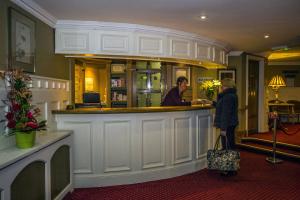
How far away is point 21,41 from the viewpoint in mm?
2846

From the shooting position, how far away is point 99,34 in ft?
13.4

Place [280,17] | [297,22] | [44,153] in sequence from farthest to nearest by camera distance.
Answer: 1. [297,22]
2. [280,17]
3. [44,153]

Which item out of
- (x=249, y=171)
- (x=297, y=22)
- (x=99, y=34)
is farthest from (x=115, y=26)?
(x=249, y=171)

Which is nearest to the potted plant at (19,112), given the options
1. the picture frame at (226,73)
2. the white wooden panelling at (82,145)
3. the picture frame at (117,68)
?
the white wooden panelling at (82,145)

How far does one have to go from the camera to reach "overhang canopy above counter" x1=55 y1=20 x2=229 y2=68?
400 cm

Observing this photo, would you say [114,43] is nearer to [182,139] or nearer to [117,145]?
[117,145]

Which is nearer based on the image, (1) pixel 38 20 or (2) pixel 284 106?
(1) pixel 38 20

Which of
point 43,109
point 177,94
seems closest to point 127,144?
point 43,109

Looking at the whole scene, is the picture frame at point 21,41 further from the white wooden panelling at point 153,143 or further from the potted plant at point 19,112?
the white wooden panelling at point 153,143

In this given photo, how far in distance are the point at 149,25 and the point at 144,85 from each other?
2425mm

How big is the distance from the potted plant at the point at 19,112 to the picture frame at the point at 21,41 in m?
0.22

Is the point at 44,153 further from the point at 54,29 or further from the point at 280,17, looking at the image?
the point at 280,17

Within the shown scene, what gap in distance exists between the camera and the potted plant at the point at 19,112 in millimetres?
2350

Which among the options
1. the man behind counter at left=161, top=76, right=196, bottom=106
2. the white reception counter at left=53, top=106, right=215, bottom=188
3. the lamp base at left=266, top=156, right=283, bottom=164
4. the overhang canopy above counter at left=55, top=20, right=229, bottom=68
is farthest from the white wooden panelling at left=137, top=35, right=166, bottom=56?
the lamp base at left=266, top=156, right=283, bottom=164
